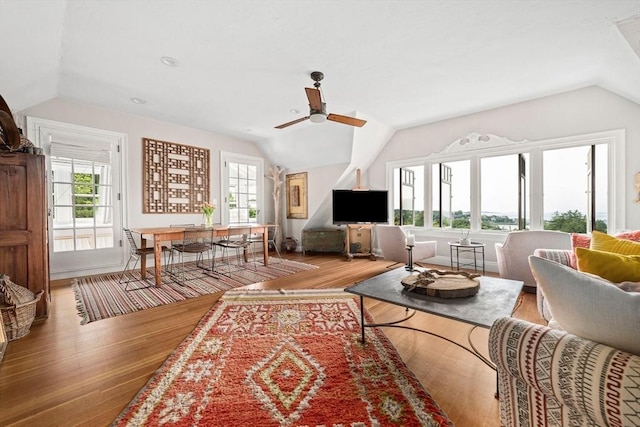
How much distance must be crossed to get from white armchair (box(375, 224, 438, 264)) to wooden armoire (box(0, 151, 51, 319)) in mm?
3844

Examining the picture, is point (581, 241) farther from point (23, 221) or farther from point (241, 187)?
point (241, 187)

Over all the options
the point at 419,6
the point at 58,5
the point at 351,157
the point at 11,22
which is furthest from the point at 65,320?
the point at 351,157

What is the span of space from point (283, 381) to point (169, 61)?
316cm

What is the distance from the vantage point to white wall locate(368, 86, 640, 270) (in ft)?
10.7

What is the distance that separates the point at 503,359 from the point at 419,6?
2.38 m

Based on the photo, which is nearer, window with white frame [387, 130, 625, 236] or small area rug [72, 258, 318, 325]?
small area rug [72, 258, 318, 325]

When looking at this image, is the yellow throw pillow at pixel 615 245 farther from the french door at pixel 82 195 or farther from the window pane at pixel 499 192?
the french door at pixel 82 195

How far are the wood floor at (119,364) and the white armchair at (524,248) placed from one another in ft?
1.16

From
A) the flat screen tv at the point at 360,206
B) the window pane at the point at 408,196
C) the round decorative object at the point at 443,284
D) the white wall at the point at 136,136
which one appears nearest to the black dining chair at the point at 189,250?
the white wall at the point at 136,136

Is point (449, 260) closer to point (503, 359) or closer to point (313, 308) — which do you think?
point (313, 308)

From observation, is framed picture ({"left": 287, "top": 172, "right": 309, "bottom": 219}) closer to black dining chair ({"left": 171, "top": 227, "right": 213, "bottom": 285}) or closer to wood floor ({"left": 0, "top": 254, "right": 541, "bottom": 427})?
black dining chair ({"left": 171, "top": 227, "right": 213, "bottom": 285})

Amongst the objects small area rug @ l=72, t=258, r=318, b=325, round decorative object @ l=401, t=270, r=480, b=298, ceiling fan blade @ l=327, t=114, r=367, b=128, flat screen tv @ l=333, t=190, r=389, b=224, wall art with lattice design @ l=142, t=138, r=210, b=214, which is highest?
ceiling fan blade @ l=327, t=114, r=367, b=128

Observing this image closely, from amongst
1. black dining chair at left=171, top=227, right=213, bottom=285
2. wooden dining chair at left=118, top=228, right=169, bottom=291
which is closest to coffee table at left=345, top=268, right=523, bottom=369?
black dining chair at left=171, top=227, right=213, bottom=285

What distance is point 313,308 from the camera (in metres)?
2.66
